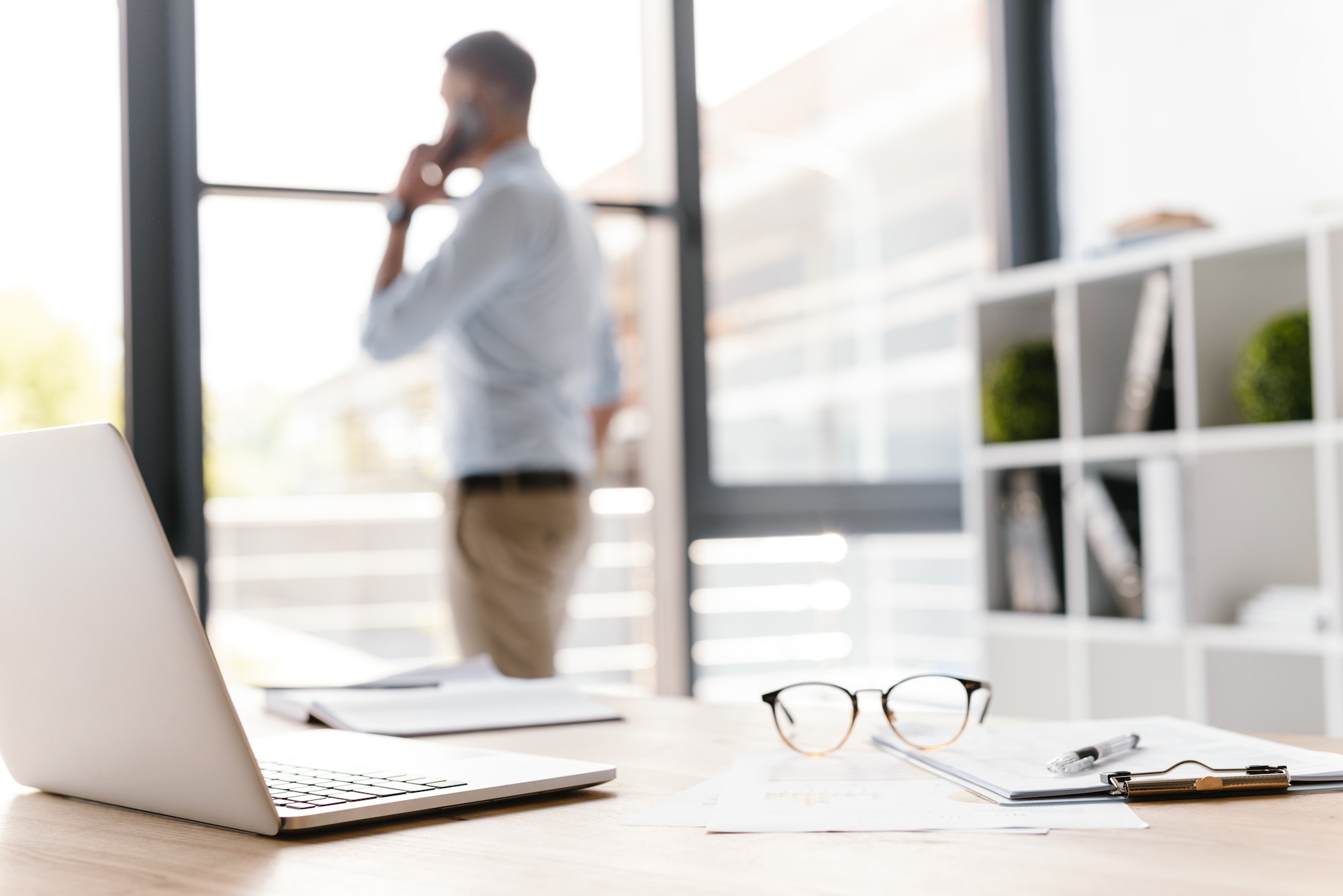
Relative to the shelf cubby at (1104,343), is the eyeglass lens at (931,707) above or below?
below

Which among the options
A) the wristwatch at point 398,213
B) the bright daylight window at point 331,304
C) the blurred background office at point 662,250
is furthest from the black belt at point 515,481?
the wristwatch at point 398,213

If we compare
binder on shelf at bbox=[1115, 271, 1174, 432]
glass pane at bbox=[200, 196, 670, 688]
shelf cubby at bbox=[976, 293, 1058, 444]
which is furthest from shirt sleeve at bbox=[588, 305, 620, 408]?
binder on shelf at bbox=[1115, 271, 1174, 432]

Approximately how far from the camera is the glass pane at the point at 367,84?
2678 mm

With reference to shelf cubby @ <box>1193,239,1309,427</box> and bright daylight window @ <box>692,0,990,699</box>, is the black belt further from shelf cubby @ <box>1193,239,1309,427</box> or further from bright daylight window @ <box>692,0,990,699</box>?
shelf cubby @ <box>1193,239,1309,427</box>

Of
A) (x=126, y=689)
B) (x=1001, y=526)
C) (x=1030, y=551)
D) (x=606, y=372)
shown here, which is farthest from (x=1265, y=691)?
(x=126, y=689)

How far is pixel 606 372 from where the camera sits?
9.02 ft

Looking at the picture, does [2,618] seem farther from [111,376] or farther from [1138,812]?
[111,376]

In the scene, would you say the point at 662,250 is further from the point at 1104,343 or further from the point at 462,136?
the point at 1104,343

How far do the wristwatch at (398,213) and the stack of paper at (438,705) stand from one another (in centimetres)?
126

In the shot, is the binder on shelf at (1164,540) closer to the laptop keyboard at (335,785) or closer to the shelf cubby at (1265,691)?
the shelf cubby at (1265,691)

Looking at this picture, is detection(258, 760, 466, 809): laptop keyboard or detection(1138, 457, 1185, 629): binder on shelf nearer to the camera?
detection(258, 760, 466, 809): laptop keyboard

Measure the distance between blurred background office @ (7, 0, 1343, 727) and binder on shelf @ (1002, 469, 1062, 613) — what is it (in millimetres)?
122

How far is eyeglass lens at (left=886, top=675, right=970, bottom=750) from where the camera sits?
101 cm

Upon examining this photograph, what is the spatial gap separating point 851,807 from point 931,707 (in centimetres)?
34
